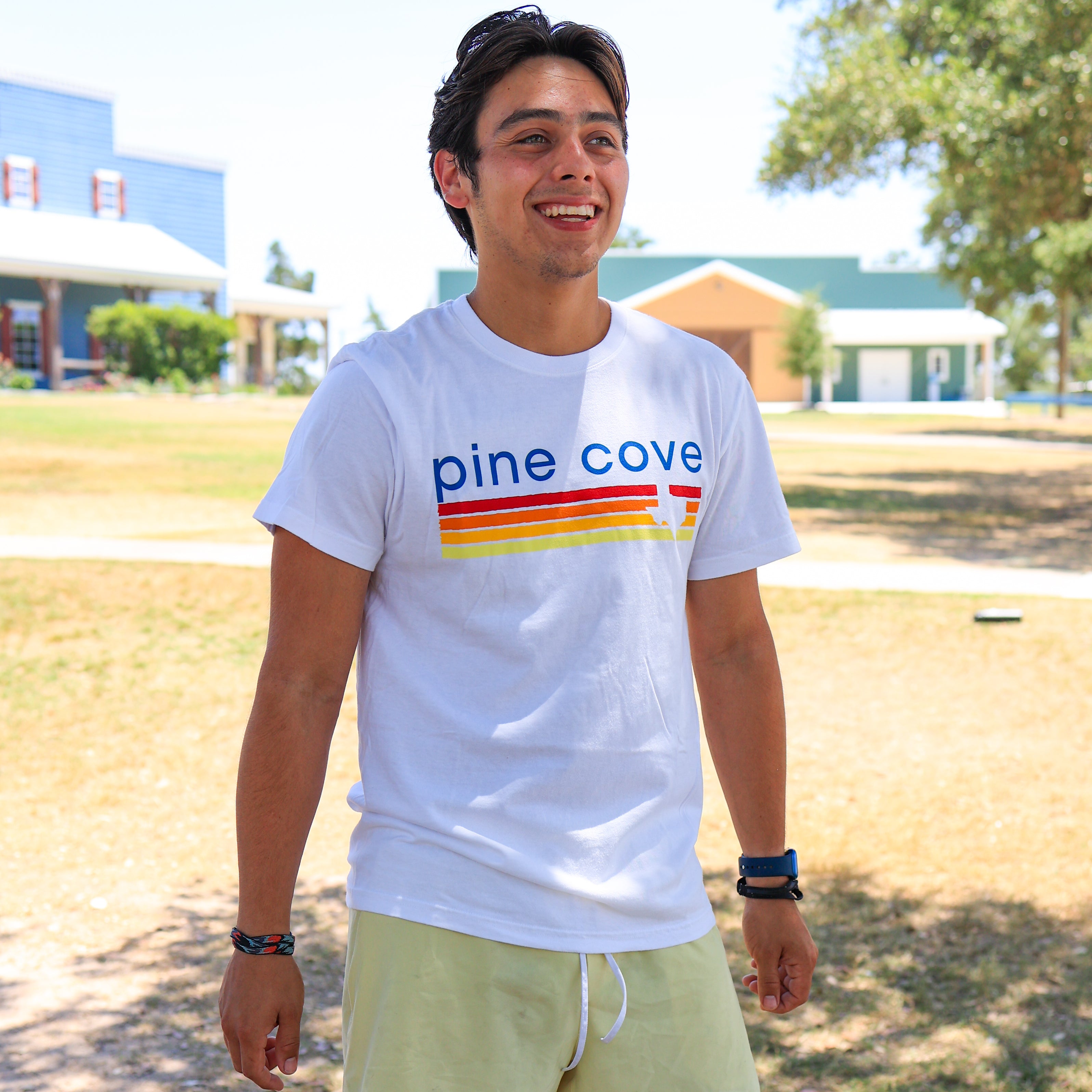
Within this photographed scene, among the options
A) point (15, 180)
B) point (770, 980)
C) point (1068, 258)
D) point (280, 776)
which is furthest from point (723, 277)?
point (280, 776)

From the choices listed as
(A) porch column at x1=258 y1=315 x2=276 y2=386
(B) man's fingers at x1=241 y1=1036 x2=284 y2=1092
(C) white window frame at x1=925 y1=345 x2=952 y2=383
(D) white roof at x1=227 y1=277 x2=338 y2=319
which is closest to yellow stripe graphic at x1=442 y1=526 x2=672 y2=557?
(B) man's fingers at x1=241 y1=1036 x2=284 y2=1092

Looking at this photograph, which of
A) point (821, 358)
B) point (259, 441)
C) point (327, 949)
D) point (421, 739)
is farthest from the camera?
point (821, 358)

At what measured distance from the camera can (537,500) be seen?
1.81 m

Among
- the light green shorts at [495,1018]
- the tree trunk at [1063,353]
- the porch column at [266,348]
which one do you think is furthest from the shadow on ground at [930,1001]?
the porch column at [266,348]

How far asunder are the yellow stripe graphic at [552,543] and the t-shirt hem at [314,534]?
0.12 metres

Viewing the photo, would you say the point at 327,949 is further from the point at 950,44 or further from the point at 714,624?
the point at 950,44

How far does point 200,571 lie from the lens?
33.7 ft

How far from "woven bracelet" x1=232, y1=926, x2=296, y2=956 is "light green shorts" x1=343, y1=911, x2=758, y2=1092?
0.09 meters

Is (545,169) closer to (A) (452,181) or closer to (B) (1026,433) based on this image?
(A) (452,181)

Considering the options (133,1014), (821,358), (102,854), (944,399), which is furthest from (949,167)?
(944,399)

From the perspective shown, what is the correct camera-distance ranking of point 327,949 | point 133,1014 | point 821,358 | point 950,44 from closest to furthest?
point 133,1014, point 327,949, point 950,44, point 821,358

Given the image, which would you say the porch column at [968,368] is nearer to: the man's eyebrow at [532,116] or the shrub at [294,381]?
the shrub at [294,381]

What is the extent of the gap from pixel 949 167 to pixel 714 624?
44.7ft

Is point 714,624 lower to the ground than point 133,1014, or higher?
higher
